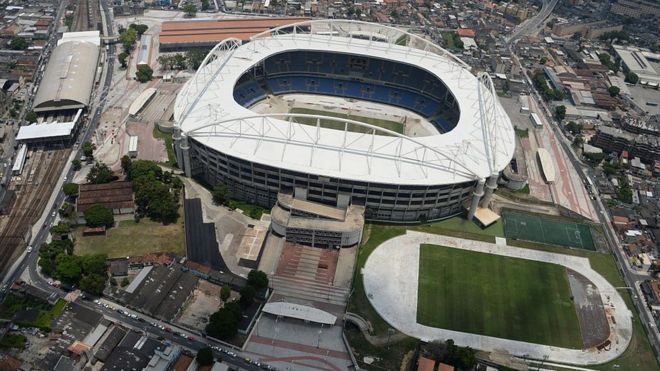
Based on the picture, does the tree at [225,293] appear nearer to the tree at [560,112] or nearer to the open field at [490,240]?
the open field at [490,240]

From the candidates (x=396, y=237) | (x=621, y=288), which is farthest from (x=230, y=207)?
(x=621, y=288)

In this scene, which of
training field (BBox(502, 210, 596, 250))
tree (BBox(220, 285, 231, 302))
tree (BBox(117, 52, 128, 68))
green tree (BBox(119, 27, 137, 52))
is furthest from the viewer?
green tree (BBox(119, 27, 137, 52))

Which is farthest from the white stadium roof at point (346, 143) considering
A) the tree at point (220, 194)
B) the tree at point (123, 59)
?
the tree at point (123, 59)

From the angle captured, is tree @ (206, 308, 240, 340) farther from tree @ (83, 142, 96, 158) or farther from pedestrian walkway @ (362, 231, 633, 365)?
tree @ (83, 142, 96, 158)

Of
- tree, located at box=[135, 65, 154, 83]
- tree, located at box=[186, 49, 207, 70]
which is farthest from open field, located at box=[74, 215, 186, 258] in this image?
→ tree, located at box=[186, 49, 207, 70]

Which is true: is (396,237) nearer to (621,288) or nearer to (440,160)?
(440,160)

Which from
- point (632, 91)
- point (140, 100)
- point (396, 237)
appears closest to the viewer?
point (396, 237)
